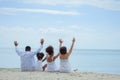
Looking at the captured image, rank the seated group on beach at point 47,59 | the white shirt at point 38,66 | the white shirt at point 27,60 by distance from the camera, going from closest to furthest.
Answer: the seated group on beach at point 47,59
the white shirt at point 27,60
the white shirt at point 38,66

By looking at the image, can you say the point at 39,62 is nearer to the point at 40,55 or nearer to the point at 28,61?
the point at 40,55

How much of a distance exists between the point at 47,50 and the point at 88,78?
100 inches

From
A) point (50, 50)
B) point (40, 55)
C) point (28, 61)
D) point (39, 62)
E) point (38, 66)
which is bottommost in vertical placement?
point (38, 66)

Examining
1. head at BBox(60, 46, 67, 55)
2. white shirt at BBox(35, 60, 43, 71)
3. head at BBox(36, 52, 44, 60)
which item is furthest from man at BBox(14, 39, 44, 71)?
head at BBox(60, 46, 67, 55)

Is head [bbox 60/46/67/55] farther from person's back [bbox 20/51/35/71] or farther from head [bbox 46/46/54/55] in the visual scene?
person's back [bbox 20/51/35/71]

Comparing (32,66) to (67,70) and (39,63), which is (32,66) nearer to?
(39,63)

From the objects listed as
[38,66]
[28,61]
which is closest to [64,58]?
[38,66]

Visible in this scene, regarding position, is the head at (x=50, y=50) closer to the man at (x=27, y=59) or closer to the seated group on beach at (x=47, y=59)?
the seated group on beach at (x=47, y=59)

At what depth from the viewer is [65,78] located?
14.8 m

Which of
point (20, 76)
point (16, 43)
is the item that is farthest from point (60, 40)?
point (20, 76)

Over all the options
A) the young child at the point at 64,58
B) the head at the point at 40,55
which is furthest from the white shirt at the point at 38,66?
the young child at the point at 64,58

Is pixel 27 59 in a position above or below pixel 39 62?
above

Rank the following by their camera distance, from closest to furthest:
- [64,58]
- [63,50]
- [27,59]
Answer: [63,50], [64,58], [27,59]

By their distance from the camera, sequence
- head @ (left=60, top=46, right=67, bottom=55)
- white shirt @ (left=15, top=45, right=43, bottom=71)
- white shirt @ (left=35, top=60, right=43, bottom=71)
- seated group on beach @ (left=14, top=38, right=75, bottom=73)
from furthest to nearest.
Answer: white shirt @ (left=35, top=60, right=43, bottom=71), white shirt @ (left=15, top=45, right=43, bottom=71), seated group on beach @ (left=14, top=38, right=75, bottom=73), head @ (left=60, top=46, right=67, bottom=55)
